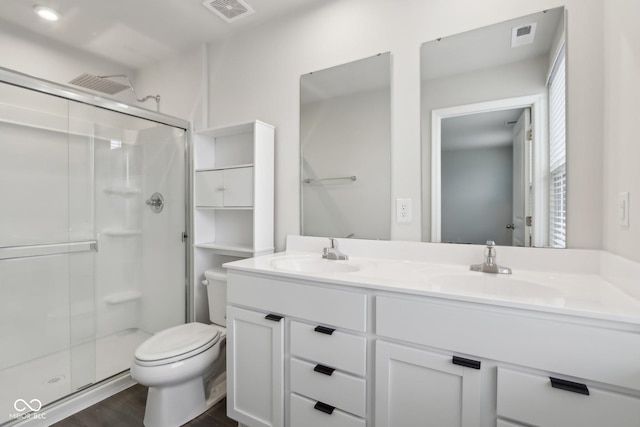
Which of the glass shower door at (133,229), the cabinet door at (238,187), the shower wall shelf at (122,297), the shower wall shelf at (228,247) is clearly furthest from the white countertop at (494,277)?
the shower wall shelf at (122,297)

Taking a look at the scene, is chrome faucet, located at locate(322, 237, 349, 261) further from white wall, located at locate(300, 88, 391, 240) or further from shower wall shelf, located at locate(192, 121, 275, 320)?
shower wall shelf, located at locate(192, 121, 275, 320)

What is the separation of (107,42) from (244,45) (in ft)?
3.66

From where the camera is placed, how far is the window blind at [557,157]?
1.24 metres

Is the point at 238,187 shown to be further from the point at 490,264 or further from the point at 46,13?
the point at 46,13

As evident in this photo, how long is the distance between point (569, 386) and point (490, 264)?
52 cm

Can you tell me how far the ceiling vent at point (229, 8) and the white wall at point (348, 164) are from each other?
0.74 meters

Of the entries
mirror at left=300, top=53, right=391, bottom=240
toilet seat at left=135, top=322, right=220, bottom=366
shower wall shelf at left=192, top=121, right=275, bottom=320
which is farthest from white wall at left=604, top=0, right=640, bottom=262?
toilet seat at left=135, top=322, right=220, bottom=366

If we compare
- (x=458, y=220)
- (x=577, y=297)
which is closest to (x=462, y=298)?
(x=577, y=297)

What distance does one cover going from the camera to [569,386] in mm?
783

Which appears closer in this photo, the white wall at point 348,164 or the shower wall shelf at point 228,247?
the white wall at point 348,164

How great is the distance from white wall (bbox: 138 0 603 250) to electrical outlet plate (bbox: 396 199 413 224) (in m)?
0.03

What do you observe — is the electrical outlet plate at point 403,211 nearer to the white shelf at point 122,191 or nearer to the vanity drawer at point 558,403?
the vanity drawer at point 558,403

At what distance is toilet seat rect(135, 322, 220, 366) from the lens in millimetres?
1399

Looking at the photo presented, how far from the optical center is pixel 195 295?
2123 millimetres
